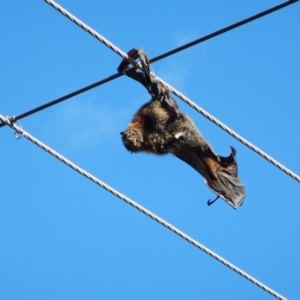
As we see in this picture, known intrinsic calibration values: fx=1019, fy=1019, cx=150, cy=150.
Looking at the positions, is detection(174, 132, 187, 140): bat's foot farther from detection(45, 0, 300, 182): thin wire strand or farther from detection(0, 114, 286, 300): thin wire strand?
detection(0, 114, 286, 300): thin wire strand

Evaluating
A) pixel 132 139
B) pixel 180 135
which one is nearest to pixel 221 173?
pixel 180 135

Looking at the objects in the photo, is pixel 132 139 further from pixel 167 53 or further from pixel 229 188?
pixel 167 53

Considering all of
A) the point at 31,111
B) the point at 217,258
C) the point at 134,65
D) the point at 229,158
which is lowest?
the point at 217,258

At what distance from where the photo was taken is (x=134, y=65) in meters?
12.1

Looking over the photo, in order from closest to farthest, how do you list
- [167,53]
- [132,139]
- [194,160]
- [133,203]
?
[167,53], [133,203], [132,139], [194,160]

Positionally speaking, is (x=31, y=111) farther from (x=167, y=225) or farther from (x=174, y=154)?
(x=174, y=154)

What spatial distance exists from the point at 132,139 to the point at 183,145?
30.8 inches

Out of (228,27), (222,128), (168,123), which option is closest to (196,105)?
(222,128)

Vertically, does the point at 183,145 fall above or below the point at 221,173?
above

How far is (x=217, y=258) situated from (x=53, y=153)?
2280 mm

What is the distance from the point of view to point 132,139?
1491 cm

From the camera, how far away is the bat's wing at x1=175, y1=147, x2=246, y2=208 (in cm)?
1498

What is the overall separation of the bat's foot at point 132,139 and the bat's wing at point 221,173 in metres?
0.67

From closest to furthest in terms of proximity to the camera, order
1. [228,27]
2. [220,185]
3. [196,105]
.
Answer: [228,27] → [196,105] → [220,185]
